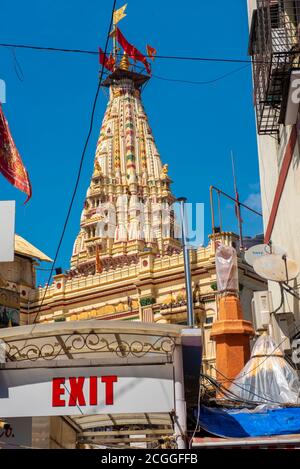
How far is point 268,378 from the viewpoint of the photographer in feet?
46.4

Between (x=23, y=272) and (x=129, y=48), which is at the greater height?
(x=129, y=48)

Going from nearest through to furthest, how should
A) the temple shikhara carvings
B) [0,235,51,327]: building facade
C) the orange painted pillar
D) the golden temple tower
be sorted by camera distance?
the orange painted pillar → the temple shikhara carvings → [0,235,51,327]: building facade → the golden temple tower

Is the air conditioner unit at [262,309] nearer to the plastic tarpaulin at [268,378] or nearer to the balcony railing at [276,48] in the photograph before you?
the plastic tarpaulin at [268,378]

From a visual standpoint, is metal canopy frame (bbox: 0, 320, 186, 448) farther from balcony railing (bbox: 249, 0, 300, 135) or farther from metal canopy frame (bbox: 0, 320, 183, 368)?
balcony railing (bbox: 249, 0, 300, 135)

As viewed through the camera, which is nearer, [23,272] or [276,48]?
[276,48]

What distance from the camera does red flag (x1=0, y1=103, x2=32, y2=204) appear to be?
15.0 metres

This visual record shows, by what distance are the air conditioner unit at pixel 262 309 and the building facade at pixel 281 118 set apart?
0.85ft

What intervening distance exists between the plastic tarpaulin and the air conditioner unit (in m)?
2.12

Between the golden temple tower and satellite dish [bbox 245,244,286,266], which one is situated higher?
the golden temple tower

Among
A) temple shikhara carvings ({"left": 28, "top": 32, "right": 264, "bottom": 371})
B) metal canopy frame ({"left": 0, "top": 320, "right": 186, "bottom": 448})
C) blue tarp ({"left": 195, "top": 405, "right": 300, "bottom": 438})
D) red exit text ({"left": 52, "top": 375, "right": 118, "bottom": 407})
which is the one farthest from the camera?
temple shikhara carvings ({"left": 28, "top": 32, "right": 264, "bottom": 371})

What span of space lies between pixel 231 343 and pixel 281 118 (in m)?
6.64

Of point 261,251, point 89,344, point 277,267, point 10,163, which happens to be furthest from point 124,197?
point 89,344

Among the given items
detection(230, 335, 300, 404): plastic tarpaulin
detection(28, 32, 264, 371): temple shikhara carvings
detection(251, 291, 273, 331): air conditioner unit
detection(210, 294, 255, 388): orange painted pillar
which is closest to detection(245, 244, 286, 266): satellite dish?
detection(251, 291, 273, 331): air conditioner unit

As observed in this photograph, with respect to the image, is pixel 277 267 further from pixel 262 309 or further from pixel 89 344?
pixel 89 344
